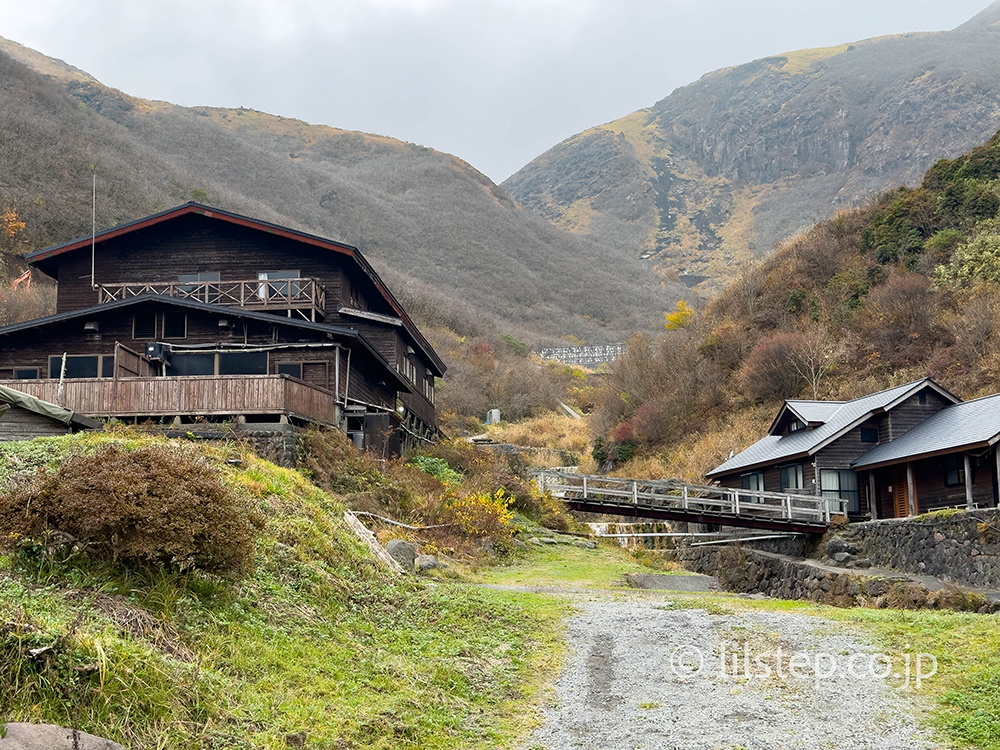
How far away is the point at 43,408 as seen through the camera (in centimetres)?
2027

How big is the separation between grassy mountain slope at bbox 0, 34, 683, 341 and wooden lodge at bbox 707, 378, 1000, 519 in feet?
156

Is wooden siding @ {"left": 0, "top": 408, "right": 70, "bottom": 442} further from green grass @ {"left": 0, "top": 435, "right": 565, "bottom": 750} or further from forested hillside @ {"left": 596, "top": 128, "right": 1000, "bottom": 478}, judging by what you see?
forested hillside @ {"left": 596, "top": 128, "right": 1000, "bottom": 478}

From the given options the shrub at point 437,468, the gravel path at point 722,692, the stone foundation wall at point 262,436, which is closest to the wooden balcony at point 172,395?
the stone foundation wall at point 262,436

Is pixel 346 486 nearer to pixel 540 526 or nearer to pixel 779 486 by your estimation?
pixel 540 526

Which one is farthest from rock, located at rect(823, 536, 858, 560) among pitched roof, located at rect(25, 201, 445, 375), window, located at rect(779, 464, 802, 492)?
pitched roof, located at rect(25, 201, 445, 375)

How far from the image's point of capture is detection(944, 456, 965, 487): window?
26.8 metres

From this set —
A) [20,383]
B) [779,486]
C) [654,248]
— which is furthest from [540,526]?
[654,248]

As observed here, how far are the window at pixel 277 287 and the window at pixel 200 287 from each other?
1800mm

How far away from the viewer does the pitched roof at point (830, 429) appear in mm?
29969

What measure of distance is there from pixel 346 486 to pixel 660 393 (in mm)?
29332

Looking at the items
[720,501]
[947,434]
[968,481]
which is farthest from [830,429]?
[968,481]

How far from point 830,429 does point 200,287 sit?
974 inches

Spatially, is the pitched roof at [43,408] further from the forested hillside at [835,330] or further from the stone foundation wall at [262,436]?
the forested hillside at [835,330]

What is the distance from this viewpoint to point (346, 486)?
23688 mm
